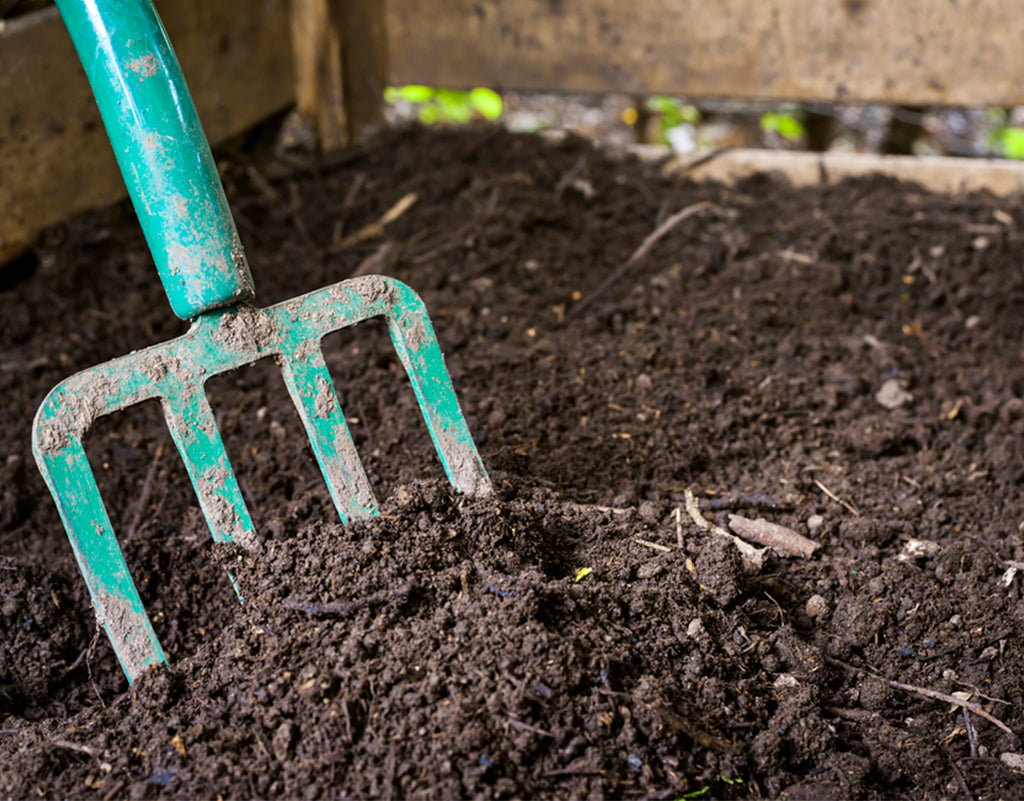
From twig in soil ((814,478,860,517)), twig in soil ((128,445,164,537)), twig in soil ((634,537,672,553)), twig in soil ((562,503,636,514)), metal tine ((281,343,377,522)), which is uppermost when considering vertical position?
metal tine ((281,343,377,522))

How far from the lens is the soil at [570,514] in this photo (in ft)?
4.43

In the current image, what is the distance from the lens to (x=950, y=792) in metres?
1.40

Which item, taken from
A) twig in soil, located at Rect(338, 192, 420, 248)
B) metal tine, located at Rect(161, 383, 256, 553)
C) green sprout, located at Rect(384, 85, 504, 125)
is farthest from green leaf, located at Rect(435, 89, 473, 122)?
metal tine, located at Rect(161, 383, 256, 553)

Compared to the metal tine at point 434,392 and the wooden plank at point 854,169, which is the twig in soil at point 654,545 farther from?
the wooden plank at point 854,169

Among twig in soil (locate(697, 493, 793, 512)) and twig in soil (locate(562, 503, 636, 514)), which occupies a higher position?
twig in soil (locate(562, 503, 636, 514))

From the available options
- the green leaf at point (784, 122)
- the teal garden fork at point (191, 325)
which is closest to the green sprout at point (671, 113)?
the green leaf at point (784, 122)

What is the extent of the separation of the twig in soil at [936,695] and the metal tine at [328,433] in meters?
Answer: 0.81

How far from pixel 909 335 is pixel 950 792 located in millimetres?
1373

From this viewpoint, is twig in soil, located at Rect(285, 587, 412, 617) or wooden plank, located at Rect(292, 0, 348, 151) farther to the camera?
wooden plank, located at Rect(292, 0, 348, 151)

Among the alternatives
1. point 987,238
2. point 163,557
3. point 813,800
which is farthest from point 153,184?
point 987,238

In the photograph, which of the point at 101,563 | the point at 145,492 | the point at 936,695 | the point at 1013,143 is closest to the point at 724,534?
the point at 936,695

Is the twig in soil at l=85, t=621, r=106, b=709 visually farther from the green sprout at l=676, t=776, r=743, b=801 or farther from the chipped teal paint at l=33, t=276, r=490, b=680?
the green sprout at l=676, t=776, r=743, b=801

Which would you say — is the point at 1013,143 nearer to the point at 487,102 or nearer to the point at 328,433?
the point at 487,102

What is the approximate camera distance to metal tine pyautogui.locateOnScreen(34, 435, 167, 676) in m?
1.47
